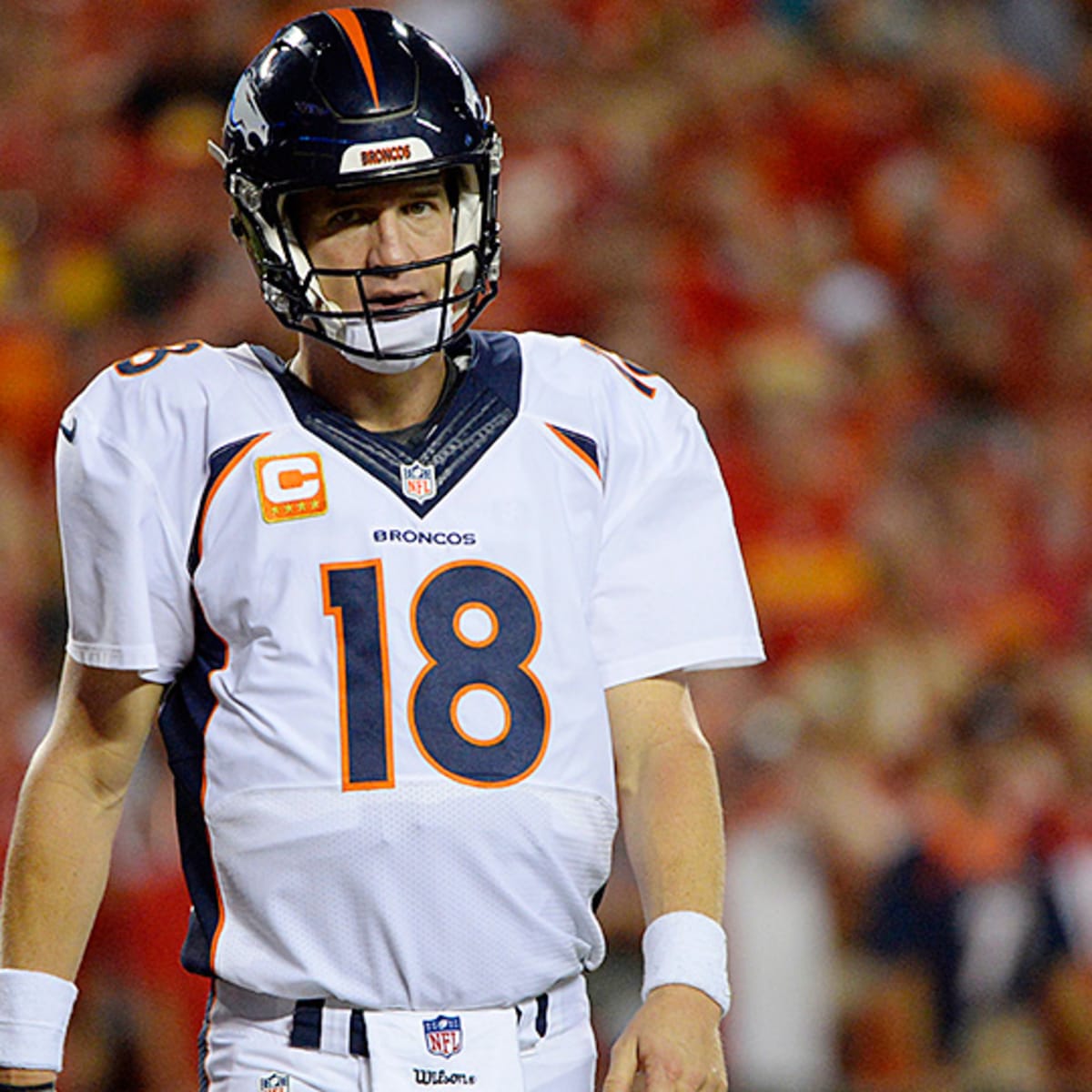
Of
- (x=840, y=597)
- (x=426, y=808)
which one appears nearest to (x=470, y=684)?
(x=426, y=808)

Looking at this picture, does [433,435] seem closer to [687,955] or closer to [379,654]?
[379,654]

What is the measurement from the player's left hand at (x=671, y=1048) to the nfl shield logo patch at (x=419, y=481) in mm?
526

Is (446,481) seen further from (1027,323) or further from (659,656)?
(1027,323)

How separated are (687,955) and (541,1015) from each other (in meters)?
0.17

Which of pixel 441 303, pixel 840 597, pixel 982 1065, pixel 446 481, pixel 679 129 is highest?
pixel 679 129

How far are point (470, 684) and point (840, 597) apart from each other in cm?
303

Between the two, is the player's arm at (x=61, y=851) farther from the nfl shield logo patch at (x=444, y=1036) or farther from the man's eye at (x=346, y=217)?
the man's eye at (x=346, y=217)

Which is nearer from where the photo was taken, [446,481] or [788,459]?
[446,481]

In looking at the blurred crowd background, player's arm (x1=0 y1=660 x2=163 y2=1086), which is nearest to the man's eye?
player's arm (x1=0 y1=660 x2=163 y2=1086)

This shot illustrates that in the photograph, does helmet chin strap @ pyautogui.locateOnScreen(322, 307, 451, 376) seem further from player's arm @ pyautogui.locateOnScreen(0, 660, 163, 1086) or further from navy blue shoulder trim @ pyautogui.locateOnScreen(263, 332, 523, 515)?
player's arm @ pyautogui.locateOnScreen(0, 660, 163, 1086)

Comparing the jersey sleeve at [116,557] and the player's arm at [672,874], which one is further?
the jersey sleeve at [116,557]

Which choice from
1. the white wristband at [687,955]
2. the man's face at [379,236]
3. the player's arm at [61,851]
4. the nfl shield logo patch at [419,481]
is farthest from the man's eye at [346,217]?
the white wristband at [687,955]

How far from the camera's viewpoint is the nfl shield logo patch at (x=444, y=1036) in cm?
181

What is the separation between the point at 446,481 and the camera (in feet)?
6.33
